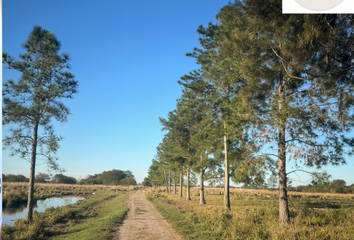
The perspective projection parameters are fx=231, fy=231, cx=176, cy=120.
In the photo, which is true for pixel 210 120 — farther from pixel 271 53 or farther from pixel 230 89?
pixel 271 53

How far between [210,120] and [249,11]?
30.8 feet

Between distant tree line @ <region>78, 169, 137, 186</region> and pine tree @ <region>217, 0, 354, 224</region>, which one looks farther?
distant tree line @ <region>78, 169, 137, 186</region>

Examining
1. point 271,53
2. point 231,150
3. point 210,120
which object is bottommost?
point 231,150

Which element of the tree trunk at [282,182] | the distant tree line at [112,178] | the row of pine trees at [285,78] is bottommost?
the distant tree line at [112,178]

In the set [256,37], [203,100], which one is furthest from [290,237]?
[203,100]

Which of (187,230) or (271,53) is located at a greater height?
(271,53)

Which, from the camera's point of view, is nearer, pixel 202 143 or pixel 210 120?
pixel 210 120

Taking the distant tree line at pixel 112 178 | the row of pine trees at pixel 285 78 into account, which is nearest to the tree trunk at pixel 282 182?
the row of pine trees at pixel 285 78

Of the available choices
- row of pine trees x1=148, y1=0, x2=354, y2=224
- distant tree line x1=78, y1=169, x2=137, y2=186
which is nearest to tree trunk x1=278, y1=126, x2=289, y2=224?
row of pine trees x1=148, y1=0, x2=354, y2=224

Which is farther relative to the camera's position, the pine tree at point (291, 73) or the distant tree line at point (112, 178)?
the distant tree line at point (112, 178)

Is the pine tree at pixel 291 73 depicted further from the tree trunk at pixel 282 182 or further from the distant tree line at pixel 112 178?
the distant tree line at pixel 112 178

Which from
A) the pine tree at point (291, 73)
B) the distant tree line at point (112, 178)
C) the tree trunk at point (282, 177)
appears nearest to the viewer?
the pine tree at point (291, 73)

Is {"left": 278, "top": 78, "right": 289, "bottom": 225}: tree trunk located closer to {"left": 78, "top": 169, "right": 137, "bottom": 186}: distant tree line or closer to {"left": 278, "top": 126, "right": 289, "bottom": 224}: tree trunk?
{"left": 278, "top": 126, "right": 289, "bottom": 224}: tree trunk

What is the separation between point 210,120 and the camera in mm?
17906
